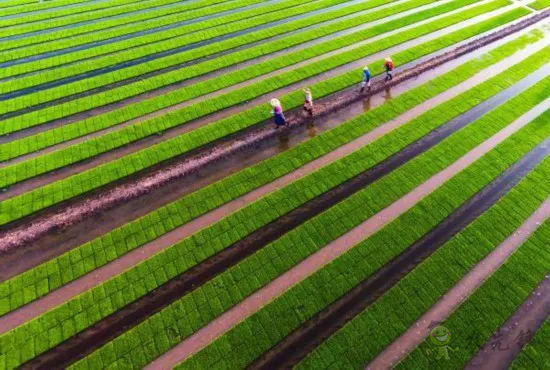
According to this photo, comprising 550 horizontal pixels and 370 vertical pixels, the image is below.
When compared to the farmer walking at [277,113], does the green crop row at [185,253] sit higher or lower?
lower

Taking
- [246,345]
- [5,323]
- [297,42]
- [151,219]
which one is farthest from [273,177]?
[297,42]

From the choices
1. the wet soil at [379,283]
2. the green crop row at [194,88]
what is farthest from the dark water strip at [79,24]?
the wet soil at [379,283]

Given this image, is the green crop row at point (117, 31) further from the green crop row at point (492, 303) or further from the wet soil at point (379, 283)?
the green crop row at point (492, 303)

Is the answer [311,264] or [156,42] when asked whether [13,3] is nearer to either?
[156,42]

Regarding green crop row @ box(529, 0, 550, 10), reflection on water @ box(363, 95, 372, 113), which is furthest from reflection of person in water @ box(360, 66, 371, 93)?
green crop row @ box(529, 0, 550, 10)

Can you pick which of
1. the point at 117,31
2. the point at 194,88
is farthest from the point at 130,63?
the point at 194,88

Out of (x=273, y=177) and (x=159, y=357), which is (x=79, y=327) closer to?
(x=159, y=357)

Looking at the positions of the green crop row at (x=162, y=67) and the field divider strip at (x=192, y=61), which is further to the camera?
the field divider strip at (x=192, y=61)
